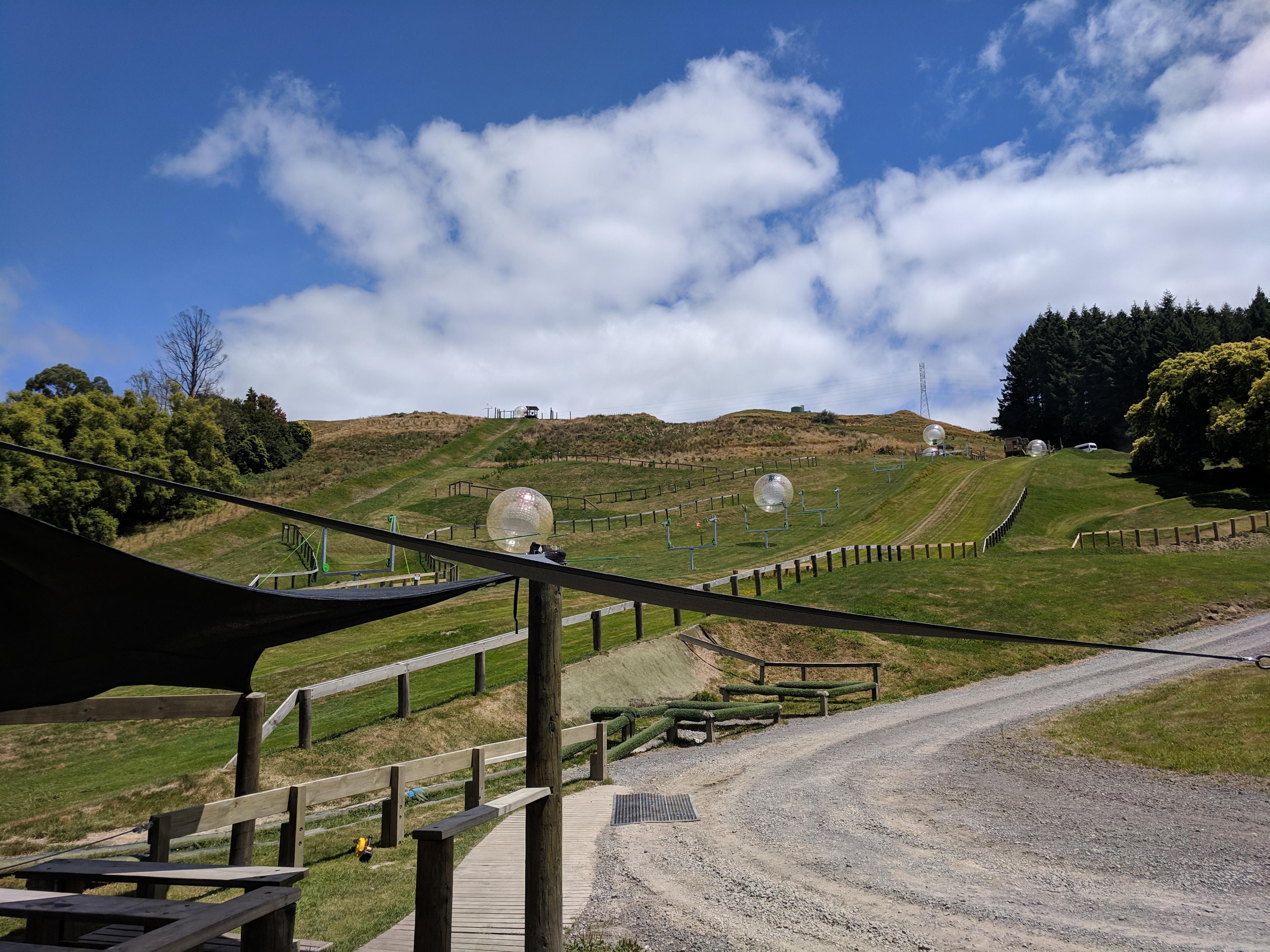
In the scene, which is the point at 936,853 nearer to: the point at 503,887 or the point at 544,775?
the point at 503,887

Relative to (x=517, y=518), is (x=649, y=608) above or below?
below

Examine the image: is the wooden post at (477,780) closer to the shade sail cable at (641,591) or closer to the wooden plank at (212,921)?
the wooden plank at (212,921)

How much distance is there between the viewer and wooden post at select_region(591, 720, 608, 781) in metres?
10.3

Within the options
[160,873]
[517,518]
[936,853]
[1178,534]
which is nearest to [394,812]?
[160,873]

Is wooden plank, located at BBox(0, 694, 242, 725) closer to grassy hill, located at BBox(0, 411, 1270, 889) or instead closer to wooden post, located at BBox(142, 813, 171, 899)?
wooden post, located at BBox(142, 813, 171, 899)

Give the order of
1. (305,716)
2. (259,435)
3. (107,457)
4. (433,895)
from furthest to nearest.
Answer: (259,435), (107,457), (305,716), (433,895)

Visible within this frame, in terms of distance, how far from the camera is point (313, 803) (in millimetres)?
6871

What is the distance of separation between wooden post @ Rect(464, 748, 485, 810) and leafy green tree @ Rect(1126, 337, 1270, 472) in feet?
143

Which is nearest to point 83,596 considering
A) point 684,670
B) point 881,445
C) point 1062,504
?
point 684,670

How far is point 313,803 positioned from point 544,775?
3151 millimetres

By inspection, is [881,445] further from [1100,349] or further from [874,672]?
[874,672]

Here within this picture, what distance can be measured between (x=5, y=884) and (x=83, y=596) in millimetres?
4264

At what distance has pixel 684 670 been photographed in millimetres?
16641

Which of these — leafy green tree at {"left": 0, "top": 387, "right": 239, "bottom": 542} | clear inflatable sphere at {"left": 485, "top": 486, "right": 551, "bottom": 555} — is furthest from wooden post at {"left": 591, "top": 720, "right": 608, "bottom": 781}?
leafy green tree at {"left": 0, "top": 387, "right": 239, "bottom": 542}
